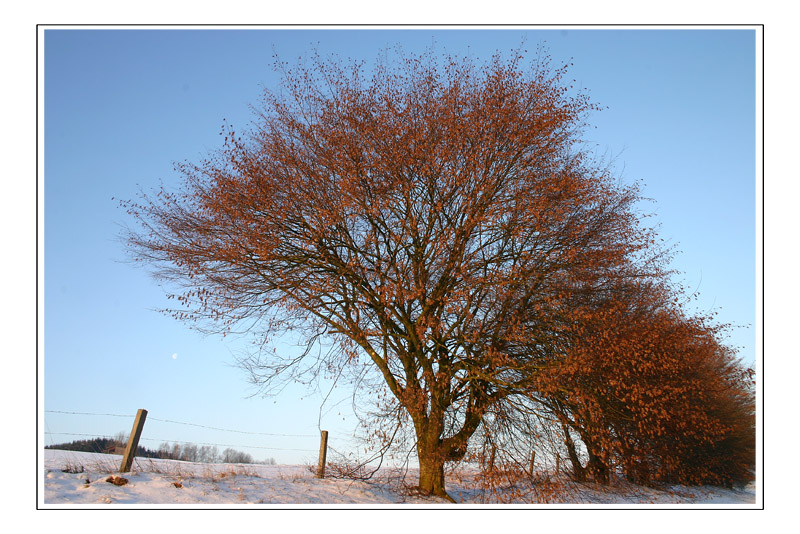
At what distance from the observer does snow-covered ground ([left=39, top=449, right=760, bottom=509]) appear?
9.40m

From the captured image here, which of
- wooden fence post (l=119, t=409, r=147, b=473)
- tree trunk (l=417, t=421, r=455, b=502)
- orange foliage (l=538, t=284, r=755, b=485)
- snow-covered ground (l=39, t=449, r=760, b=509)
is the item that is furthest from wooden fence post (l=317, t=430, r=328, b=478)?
orange foliage (l=538, t=284, r=755, b=485)

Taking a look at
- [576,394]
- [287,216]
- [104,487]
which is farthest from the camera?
[287,216]

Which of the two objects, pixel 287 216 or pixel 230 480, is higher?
pixel 287 216

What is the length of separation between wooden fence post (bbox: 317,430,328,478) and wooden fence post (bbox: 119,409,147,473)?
15.0 ft

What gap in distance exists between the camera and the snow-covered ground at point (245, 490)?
30.8 feet

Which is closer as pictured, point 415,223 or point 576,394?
point 576,394

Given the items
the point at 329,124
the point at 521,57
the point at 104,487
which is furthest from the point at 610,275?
the point at 104,487

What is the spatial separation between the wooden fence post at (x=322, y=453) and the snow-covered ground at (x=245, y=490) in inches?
16.8

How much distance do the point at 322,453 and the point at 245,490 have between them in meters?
3.37

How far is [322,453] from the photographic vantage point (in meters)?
14.5

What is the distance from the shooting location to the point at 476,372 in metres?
11.8

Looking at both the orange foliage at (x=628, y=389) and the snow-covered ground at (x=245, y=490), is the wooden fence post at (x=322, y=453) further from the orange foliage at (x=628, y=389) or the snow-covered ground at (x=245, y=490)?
the orange foliage at (x=628, y=389)
